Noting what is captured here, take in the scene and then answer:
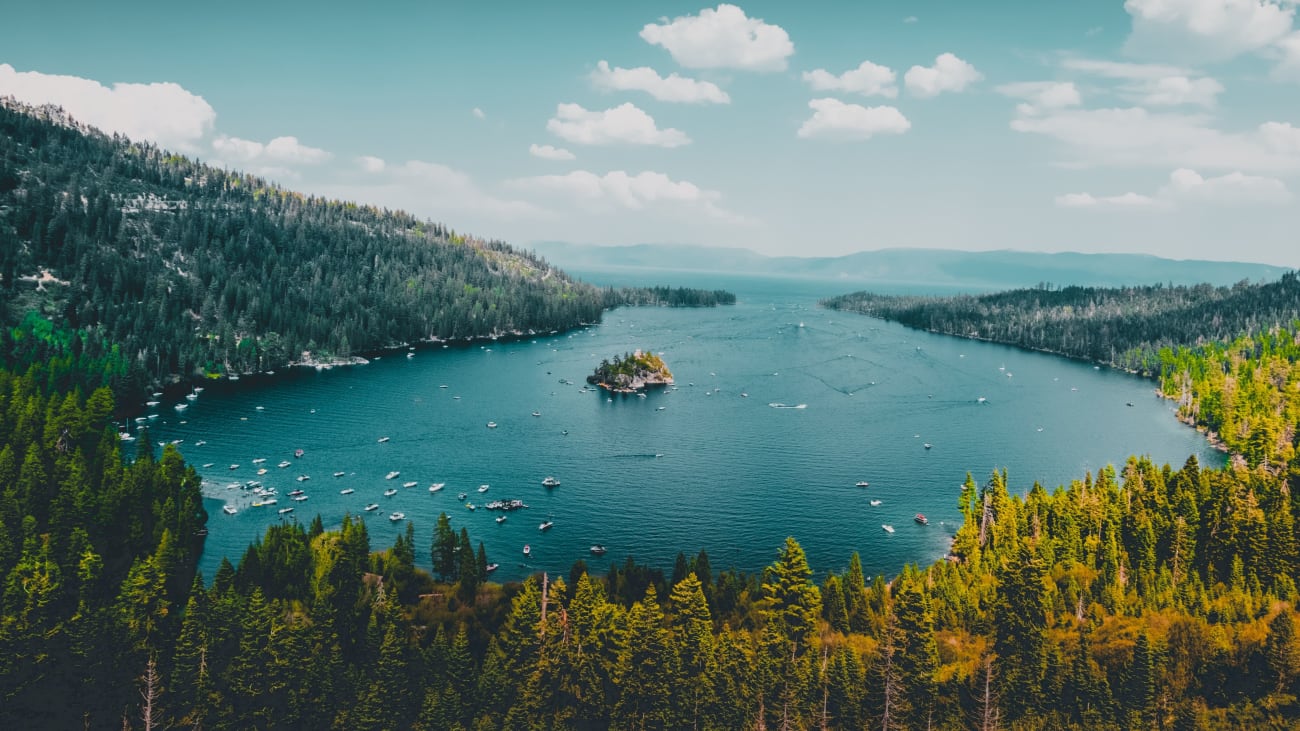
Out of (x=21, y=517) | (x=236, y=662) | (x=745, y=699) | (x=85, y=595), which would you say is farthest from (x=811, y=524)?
(x=21, y=517)

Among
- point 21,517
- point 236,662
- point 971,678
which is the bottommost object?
point 971,678

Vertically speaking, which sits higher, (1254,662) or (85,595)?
(85,595)

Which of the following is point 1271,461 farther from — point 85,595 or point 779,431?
point 85,595

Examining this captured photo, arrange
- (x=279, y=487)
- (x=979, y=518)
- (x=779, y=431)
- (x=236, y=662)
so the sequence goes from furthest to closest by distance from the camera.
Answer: (x=779, y=431)
(x=279, y=487)
(x=979, y=518)
(x=236, y=662)

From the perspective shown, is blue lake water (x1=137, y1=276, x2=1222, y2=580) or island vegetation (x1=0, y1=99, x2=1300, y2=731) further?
blue lake water (x1=137, y1=276, x2=1222, y2=580)

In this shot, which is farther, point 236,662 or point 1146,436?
point 1146,436

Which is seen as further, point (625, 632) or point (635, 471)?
point (635, 471)

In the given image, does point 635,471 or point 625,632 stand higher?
point 625,632

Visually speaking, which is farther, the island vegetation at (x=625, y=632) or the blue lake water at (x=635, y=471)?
the blue lake water at (x=635, y=471)
